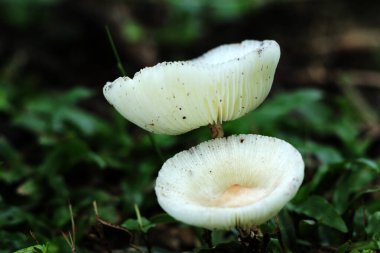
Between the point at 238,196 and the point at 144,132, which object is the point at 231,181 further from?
the point at 144,132

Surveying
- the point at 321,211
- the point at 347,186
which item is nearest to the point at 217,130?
the point at 321,211

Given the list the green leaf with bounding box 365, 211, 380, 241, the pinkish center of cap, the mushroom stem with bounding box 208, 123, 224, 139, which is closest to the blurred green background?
the green leaf with bounding box 365, 211, 380, 241

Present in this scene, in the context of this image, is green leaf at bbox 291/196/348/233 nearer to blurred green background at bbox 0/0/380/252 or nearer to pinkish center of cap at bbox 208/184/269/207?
blurred green background at bbox 0/0/380/252

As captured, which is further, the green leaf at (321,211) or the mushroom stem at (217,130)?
the green leaf at (321,211)

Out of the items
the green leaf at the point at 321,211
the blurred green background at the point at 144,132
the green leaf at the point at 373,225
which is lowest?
the green leaf at the point at 373,225

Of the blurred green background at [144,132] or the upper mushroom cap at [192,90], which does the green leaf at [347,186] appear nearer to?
the blurred green background at [144,132]

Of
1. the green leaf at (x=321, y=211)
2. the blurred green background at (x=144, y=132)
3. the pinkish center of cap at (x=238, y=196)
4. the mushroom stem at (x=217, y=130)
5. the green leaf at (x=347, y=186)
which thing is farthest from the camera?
the green leaf at (x=347, y=186)

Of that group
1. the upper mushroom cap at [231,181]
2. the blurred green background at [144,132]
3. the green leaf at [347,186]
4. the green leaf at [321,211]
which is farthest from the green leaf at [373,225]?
the upper mushroom cap at [231,181]

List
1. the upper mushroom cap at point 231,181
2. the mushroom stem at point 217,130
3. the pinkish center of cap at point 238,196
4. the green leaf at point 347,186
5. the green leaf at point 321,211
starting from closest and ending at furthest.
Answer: the upper mushroom cap at point 231,181
the pinkish center of cap at point 238,196
the mushroom stem at point 217,130
the green leaf at point 321,211
the green leaf at point 347,186
